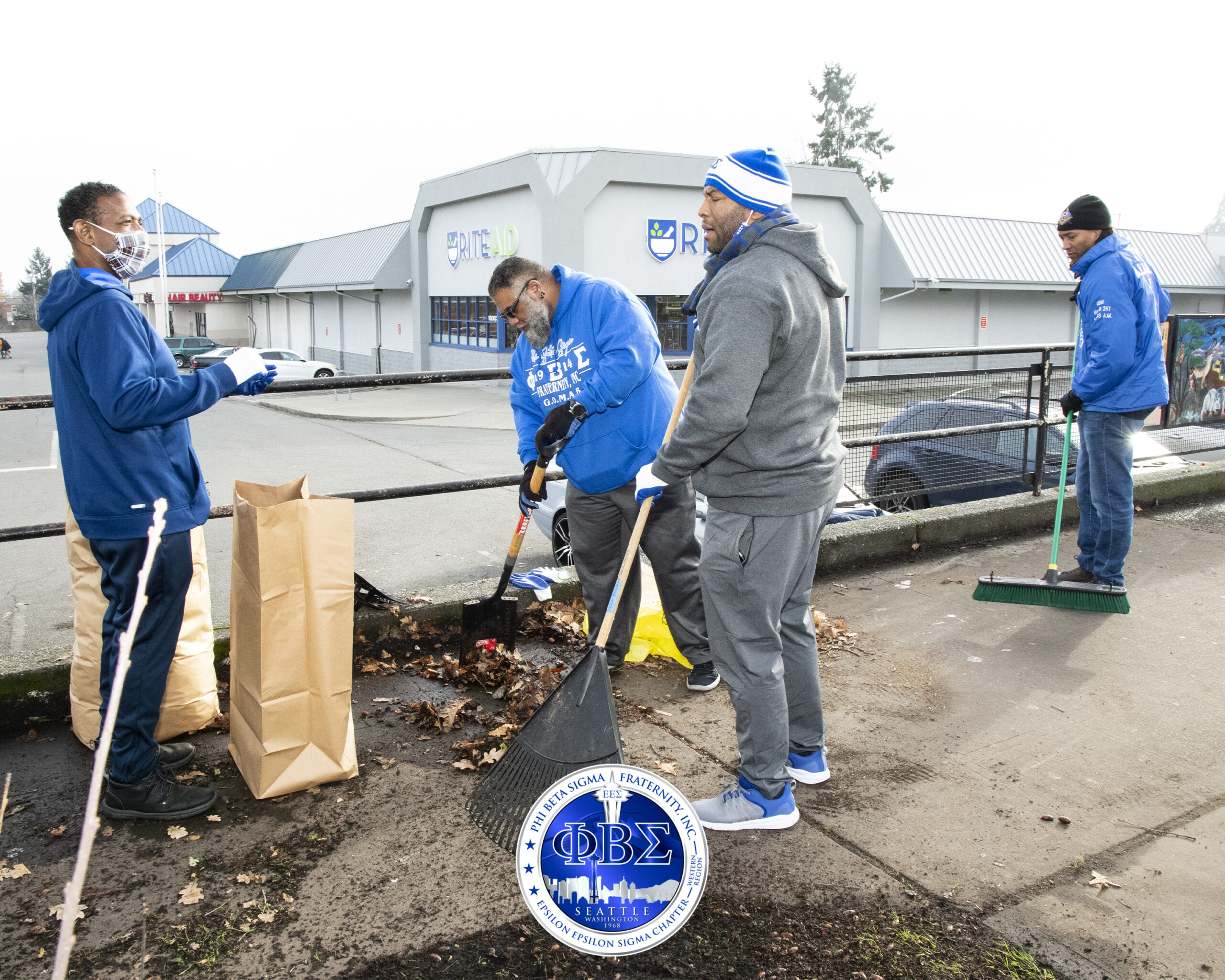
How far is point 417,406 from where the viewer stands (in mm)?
24906

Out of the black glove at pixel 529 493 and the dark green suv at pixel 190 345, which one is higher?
the dark green suv at pixel 190 345

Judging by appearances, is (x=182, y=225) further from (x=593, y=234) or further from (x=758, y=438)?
(x=758, y=438)

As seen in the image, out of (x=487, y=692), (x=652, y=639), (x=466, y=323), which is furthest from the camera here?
(x=466, y=323)

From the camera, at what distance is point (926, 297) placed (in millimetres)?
31391

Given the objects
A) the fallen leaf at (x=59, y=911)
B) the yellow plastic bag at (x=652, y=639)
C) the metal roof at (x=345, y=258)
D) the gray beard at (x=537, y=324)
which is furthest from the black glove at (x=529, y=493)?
the metal roof at (x=345, y=258)

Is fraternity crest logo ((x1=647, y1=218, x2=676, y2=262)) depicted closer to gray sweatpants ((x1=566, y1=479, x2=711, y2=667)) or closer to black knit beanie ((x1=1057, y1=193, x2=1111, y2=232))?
black knit beanie ((x1=1057, y1=193, x2=1111, y2=232))

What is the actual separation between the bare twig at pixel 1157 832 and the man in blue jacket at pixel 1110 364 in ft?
A: 8.11

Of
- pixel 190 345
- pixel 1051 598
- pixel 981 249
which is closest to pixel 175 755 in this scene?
pixel 1051 598

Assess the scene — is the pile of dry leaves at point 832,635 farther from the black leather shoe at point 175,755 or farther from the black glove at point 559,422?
the black leather shoe at point 175,755

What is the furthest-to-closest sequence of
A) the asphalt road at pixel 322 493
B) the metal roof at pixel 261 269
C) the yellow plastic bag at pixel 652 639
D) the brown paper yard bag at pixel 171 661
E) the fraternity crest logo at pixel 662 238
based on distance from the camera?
the metal roof at pixel 261 269, the fraternity crest logo at pixel 662 238, the asphalt road at pixel 322 493, the yellow plastic bag at pixel 652 639, the brown paper yard bag at pixel 171 661

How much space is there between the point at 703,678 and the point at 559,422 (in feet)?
4.17

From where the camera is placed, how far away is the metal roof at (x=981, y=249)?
30.0 meters

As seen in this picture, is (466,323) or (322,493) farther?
(466,323)

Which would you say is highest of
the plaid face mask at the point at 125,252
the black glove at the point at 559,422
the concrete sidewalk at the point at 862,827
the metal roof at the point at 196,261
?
the metal roof at the point at 196,261
